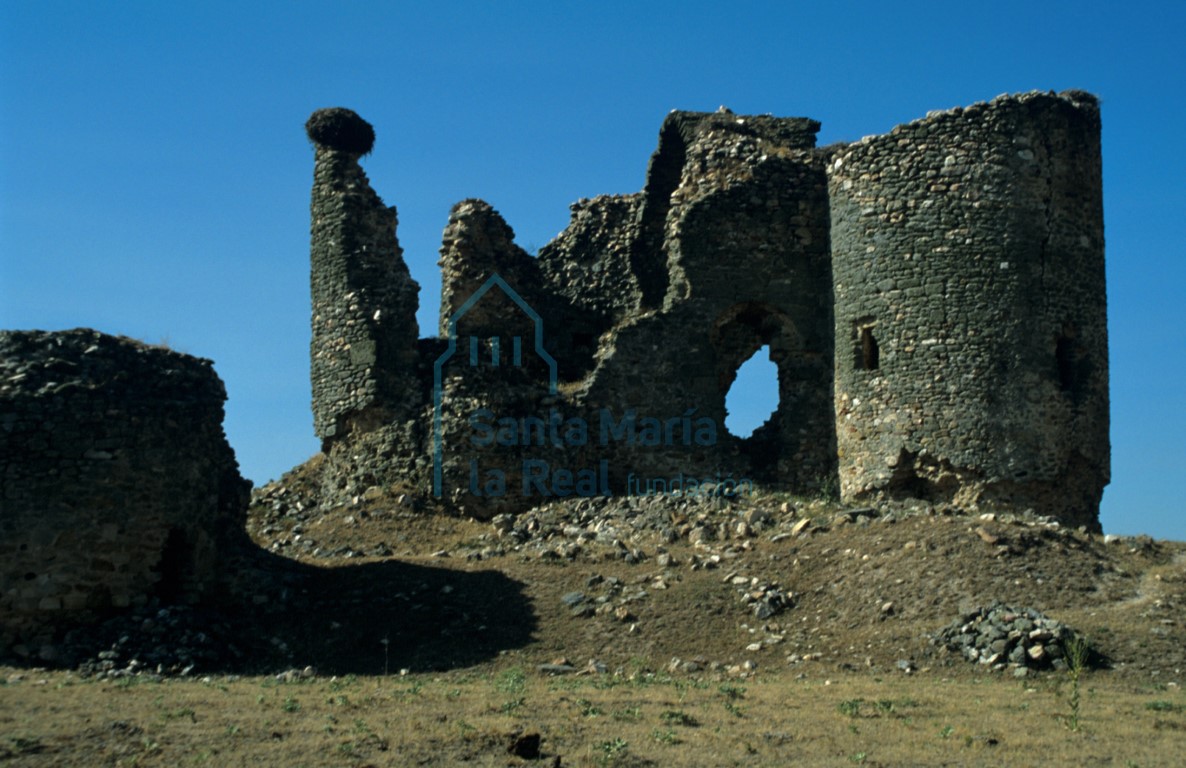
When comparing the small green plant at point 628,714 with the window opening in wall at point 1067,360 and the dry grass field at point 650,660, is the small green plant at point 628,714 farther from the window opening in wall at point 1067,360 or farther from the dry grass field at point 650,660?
the window opening in wall at point 1067,360

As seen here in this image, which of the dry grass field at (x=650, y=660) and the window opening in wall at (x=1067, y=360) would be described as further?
the window opening in wall at (x=1067, y=360)

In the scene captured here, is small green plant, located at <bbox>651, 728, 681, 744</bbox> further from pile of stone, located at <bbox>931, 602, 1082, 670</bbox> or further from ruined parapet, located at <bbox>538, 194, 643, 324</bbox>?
ruined parapet, located at <bbox>538, 194, 643, 324</bbox>

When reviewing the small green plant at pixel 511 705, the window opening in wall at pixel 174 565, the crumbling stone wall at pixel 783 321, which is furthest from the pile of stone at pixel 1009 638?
the window opening in wall at pixel 174 565

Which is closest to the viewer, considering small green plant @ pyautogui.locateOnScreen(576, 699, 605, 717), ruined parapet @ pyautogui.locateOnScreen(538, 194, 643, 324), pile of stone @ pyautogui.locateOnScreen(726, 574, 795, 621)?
small green plant @ pyautogui.locateOnScreen(576, 699, 605, 717)

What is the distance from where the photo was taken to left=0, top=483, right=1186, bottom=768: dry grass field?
1100 centimetres

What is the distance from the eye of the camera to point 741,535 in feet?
58.9

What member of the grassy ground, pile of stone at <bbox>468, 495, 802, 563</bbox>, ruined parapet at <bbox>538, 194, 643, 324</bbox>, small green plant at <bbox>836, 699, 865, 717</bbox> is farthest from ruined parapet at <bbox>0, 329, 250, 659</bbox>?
ruined parapet at <bbox>538, 194, 643, 324</bbox>

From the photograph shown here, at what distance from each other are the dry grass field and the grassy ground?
0.10 ft

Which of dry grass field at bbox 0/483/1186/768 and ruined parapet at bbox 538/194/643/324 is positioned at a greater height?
ruined parapet at bbox 538/194/643/324

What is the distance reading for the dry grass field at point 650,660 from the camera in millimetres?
11000

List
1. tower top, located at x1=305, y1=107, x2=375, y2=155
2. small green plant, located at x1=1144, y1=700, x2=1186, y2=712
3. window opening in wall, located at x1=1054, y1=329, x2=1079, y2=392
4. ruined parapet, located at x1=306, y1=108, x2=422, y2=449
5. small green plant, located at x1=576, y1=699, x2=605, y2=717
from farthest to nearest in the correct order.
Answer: tower top, located at x1=305, y1=107, x2=375, y2=155 → ruined parapet, located at x1=306, y1=108, x2=422, y2=449 → window opening in wall, located at x1=1054, y1=329, x2=1079, y2=392 → small green plant, located at x1=1144, y1=700, x2=1186, y2=712 → small green plant, located at x1=576, y1=699, x2=605, y2=717

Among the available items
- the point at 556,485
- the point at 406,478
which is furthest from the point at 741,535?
the point at 406,478

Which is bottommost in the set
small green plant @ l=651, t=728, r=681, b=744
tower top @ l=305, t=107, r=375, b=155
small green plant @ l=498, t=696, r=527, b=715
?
small green plant @ l=651, t=728, r=681, b=744

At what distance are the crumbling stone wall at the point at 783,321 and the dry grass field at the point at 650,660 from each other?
172 cm
